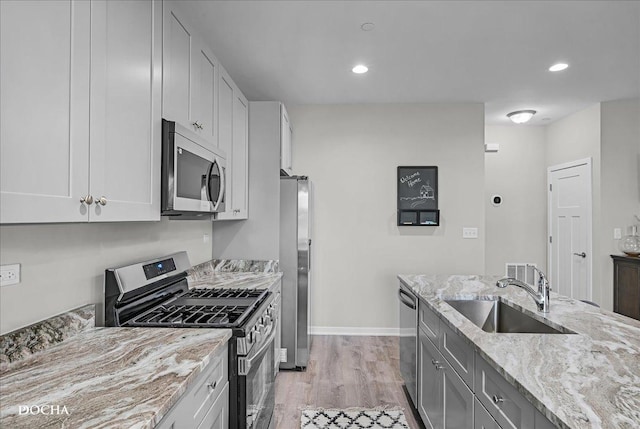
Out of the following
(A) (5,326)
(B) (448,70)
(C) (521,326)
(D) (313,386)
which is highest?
(B) (448,70)

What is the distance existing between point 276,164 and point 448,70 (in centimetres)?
175

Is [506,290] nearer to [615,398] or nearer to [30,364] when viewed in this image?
[615,398]

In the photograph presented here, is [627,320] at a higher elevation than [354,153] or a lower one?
lower

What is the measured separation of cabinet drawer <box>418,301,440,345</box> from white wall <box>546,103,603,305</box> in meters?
3.19

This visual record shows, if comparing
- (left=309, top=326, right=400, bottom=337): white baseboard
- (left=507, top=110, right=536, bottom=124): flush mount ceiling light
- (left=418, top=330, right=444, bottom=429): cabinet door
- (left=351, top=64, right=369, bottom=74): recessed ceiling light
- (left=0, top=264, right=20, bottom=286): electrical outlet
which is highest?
(left=351, top=64, right=369, bottom=74): recessed ceiling light

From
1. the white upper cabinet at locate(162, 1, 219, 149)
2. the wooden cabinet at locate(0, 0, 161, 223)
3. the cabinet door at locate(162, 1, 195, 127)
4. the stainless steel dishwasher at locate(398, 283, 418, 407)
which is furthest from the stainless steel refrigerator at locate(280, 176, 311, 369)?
the wooden cabinet at locate(0, 0, 161, 223)

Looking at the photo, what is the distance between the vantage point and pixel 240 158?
121 inches

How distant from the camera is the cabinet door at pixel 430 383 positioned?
192 cm

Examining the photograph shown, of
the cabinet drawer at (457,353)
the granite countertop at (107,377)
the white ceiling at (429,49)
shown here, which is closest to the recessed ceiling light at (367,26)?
the white ceiling at (429,49)

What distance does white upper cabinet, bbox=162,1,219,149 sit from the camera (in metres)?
1.74

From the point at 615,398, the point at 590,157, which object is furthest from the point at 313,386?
the point at 590,157

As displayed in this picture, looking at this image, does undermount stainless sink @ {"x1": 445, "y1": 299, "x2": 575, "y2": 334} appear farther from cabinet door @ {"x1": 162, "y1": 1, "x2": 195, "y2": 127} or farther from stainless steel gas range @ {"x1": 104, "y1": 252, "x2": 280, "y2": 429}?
cabinet door @ {"x1": 162, "y1": 1, "x2": 195, "y2": 127}

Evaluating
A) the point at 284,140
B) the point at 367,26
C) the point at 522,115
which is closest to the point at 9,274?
the point at 367,26

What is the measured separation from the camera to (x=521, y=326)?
1957 mm
